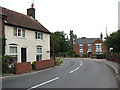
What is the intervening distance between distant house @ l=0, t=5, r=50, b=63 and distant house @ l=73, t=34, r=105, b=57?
1505 inches

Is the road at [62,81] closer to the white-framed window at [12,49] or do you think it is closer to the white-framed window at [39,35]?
the white-framed window at [12,49]

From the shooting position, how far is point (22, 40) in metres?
→ 19.5

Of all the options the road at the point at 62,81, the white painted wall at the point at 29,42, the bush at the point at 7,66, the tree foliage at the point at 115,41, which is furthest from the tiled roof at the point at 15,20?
the tree foliage at the point at 115,41

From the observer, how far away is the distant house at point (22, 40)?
57.9 ft

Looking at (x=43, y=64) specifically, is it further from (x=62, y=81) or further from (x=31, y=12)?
(x=31, y=12)

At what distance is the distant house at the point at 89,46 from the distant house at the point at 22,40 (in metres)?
38.2

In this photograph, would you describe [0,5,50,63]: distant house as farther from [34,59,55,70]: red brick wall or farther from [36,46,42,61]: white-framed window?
[34,59,55,70]: red brick wall

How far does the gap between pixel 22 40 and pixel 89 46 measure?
45.5m

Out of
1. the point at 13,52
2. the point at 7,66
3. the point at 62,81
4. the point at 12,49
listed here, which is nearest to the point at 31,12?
the point at 12,49

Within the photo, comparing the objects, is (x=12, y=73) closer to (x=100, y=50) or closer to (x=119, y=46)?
(x=119, y=46)

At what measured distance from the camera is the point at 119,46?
2895 centimetres

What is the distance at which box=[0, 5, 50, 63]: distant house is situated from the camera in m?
17.6

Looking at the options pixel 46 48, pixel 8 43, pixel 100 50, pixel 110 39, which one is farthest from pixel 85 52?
pixel 8 43

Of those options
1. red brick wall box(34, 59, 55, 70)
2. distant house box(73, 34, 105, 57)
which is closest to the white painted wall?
red brick wall box(34, 59, 55, 70)
